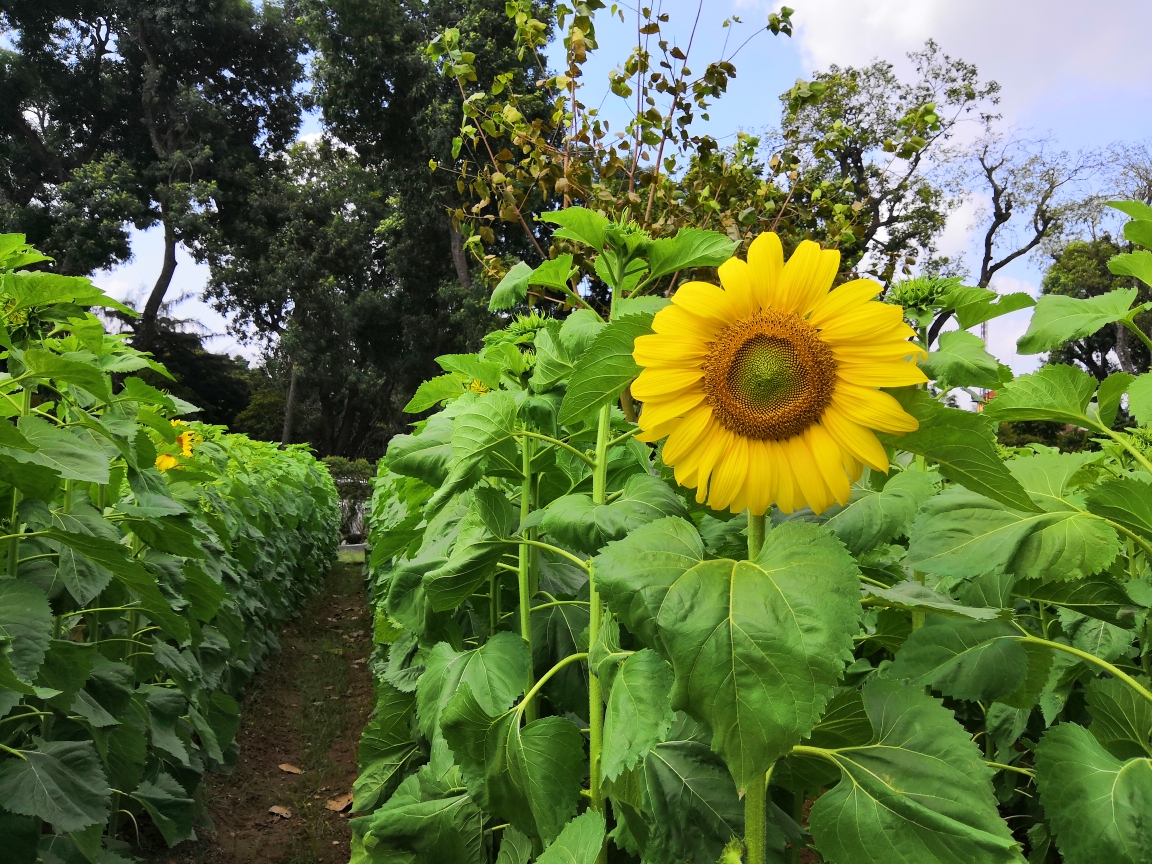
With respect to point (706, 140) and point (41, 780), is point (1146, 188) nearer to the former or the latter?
point (706, 140)

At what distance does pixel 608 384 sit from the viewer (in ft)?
3.34

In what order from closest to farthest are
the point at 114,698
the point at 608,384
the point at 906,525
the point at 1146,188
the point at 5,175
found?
the point at 608,384
the point at 906,525
the point at 114,698
the point at 1146,188
the point at 5,175

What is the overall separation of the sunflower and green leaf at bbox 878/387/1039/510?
51mm

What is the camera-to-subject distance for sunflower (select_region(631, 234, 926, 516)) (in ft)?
2.84

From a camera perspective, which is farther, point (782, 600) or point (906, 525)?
point (906, 525)

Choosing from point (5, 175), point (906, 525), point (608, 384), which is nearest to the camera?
point (608, 384)

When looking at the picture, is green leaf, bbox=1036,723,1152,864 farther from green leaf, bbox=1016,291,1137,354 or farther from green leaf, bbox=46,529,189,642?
green leaf, bbox=46,529,189,642

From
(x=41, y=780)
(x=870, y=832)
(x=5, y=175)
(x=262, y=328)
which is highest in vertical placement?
(x=5, y=175)

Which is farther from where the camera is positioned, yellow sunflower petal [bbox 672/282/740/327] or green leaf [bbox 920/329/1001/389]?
green leaf [bbox 920/329/1001/389]

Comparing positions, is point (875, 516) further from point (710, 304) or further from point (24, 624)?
point (24, 624)

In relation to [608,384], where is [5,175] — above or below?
above

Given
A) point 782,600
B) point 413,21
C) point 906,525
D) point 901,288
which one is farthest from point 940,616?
point 413,21

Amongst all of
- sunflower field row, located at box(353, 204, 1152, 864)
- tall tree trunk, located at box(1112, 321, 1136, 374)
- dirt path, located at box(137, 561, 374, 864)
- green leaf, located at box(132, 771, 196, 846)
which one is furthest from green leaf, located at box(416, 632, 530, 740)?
tall tree trunk, located at box(1112, 321, 1136, 374)

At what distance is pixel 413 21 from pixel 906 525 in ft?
79.6
